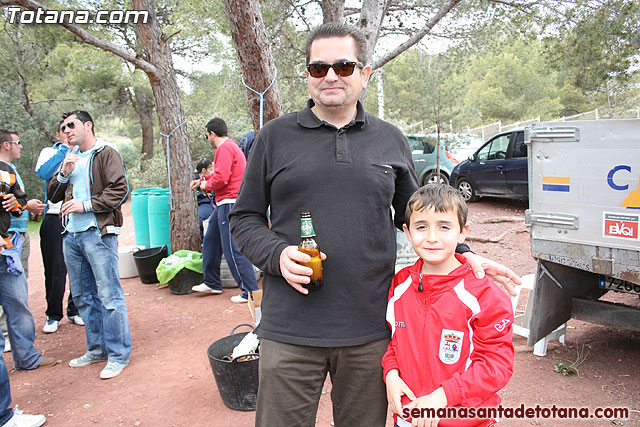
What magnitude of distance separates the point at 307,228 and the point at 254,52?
10.6 feet

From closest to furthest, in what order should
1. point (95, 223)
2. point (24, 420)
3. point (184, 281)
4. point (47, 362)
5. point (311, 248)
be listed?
point (311, 248) → point (24, 420) → point (95, 223) → point (47, 362) → point (184, 281)

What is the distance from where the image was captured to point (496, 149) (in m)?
12.1

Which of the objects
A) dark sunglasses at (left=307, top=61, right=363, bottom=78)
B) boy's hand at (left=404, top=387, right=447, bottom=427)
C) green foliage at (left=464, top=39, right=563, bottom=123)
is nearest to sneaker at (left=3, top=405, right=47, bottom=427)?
boy's hand at (left=404, top=387, right=447, bottom=427)

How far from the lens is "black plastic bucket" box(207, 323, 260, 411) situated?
349cm

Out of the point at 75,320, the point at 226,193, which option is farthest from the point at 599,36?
the point at 75,320

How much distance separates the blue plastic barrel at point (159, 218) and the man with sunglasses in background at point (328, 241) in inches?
251

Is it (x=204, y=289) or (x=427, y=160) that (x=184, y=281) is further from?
(x=427, y=160)

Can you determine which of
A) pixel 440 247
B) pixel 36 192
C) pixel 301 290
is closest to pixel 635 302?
pixel 440 247

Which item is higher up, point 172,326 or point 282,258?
point 282,258

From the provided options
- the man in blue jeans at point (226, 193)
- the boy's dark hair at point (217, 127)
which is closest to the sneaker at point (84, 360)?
the man in blue jeans at point (226, 193)

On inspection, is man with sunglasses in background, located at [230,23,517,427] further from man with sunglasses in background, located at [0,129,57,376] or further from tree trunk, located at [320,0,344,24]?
tree trunk, located at [320,0,344,24]

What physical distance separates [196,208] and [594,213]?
5.75 m

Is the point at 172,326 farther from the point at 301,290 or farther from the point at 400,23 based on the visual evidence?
the point at 400,23

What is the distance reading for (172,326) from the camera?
566 centimetres
